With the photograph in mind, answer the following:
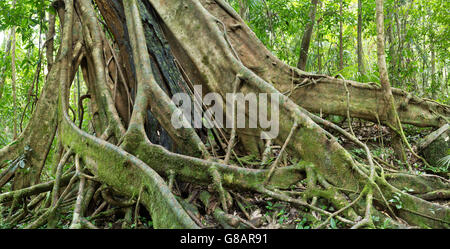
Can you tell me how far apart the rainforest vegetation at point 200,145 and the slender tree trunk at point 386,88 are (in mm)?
12

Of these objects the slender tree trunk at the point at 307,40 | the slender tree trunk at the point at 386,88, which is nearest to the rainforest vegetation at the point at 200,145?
the slender tree trunk at the point at 386,88

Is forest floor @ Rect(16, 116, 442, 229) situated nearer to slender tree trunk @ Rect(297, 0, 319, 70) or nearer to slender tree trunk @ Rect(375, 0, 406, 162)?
slender tree trunk @ Rect(375, 0, 406, 162)

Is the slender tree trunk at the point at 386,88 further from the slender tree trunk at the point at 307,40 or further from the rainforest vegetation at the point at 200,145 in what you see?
the slender tree trunk at the point at 307,40

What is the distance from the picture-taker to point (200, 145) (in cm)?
288

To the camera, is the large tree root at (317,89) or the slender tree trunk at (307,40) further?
the slender tree trunk at (307,40)

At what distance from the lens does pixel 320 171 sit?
2615mm

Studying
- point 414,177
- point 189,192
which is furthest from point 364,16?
point 189,192

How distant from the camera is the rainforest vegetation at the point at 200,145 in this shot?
2.49 m

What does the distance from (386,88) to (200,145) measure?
7.73 feet

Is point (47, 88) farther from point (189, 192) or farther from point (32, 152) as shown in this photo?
point (189, 192)

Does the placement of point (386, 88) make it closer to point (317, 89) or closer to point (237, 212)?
point (317, 89)

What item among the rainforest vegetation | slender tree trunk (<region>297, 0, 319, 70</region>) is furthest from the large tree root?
slender tree trunk (<region>297, 0, 319, 70</region>)

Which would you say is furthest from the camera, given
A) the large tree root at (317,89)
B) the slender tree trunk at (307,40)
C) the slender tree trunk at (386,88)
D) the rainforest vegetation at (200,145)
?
the slender tree trunk at (307,40)

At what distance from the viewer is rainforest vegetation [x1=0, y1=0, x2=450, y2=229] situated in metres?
2.49
